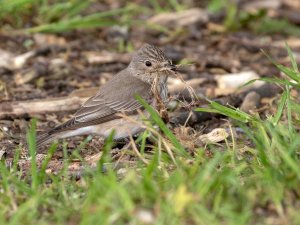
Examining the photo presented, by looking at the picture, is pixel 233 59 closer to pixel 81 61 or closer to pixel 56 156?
pixel 81 61

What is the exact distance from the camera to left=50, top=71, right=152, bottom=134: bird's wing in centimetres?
788

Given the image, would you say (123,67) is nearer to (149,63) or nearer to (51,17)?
(51,17)

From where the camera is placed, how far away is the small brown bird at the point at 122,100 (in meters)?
7.71

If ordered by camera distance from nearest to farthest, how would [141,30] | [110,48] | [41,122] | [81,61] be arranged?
[41,122] → [81,61] → [110,48] → [141,30]

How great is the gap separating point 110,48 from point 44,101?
2.74 metres

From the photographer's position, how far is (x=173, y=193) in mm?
4918

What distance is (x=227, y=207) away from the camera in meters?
4.86

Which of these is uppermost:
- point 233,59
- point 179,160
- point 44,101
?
point 179,160

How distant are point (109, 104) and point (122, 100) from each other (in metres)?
0.14

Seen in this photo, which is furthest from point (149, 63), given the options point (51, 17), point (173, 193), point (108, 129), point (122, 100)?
point (173, 193)

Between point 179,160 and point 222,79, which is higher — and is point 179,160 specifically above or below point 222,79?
above

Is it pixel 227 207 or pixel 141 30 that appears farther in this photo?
pixel 141 30

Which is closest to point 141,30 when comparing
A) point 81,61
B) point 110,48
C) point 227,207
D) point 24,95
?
point 110,48

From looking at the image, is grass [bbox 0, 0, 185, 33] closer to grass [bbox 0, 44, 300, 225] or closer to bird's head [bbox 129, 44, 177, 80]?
bird's head [bbox 129, 44, 177, 80]
